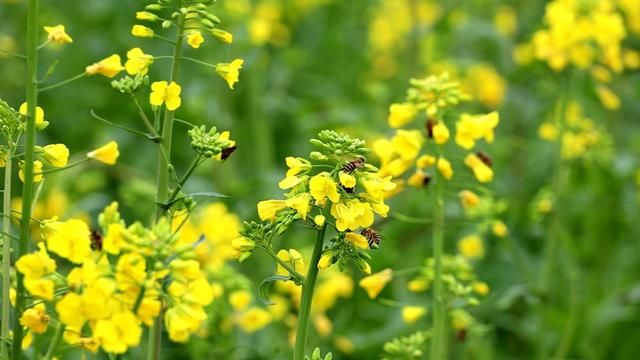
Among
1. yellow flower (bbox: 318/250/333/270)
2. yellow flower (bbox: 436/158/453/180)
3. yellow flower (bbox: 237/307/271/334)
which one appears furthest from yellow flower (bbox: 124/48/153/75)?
yellow flower (bbox: 237/307/271/334)

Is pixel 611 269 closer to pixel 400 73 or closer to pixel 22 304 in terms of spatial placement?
pixel 400 73

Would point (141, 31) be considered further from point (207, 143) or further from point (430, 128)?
point (430, 128)

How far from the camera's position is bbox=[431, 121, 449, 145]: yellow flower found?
3.39 metres

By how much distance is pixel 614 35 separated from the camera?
191 inches

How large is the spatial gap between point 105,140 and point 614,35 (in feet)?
10.6

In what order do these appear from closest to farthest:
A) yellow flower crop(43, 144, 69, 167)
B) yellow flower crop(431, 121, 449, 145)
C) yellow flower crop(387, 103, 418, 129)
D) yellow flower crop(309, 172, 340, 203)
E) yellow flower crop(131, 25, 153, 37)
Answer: yellow flower crop(309, 172, 340, 203), yellow flower crop(43, 144, 69, 167), yellow flower crop(131, 25, 153, 37), yellow flower crop(431, 121, 449, 145), yellow flower crop(387, 103, 418, 129)

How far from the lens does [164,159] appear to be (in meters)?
2.78

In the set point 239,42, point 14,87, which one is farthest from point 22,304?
point 14,87

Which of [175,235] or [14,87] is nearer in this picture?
[175,235]

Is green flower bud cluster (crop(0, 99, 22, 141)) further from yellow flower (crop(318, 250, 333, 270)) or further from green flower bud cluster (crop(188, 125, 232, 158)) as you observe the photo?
yellow flower (crop(318, 250, 333, 270))

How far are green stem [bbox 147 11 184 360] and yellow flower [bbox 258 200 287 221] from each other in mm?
292

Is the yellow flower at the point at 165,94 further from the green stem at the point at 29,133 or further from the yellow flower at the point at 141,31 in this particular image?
the green stem at the point at 29,133

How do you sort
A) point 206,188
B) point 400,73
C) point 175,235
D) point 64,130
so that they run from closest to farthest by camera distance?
point 175,235, point 206,188, point 64,130, point 400,73

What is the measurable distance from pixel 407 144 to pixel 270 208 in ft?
3.07
